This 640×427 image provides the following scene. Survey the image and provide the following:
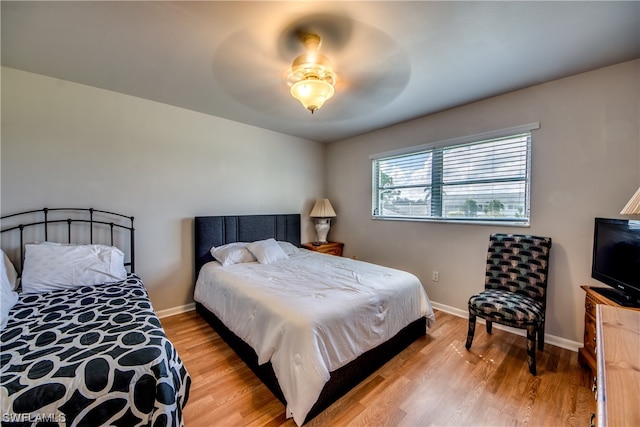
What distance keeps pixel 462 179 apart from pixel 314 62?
2.18 meters

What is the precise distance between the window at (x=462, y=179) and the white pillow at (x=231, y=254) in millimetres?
2018

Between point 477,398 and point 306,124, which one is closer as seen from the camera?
point 477,398

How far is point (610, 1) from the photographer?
1430mm

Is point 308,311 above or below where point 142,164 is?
below

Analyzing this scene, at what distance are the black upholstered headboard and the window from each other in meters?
1.43

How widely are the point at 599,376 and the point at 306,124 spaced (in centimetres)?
345

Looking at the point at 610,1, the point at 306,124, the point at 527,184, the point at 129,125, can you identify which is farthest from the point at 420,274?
the point at 129,125

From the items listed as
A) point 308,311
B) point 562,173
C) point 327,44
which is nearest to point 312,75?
point 327,44

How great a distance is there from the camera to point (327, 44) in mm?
1811

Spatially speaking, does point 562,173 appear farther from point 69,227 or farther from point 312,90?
point 69,227

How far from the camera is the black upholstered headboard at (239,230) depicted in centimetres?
311

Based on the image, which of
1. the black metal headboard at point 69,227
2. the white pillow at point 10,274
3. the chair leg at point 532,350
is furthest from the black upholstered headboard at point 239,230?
the chair leg at point 532,350

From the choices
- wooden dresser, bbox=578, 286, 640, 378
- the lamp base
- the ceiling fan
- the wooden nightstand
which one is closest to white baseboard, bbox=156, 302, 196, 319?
the wooden nightstand

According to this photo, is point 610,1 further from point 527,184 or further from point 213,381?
point 213,381
